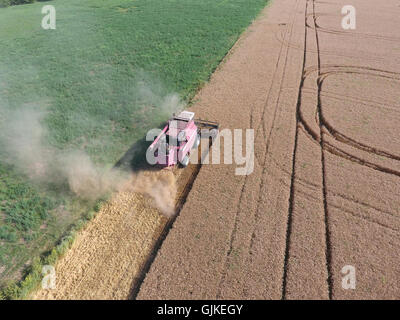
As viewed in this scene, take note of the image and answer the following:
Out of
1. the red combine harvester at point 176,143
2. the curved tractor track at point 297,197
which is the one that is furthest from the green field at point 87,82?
the curved tractor track at point 297,197

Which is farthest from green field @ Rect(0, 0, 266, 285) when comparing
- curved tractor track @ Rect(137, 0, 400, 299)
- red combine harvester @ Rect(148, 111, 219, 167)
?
curved tractor track @ Rect(137, 0, 400, 299)

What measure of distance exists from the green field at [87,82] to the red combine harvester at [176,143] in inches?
120

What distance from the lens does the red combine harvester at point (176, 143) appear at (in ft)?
46.1

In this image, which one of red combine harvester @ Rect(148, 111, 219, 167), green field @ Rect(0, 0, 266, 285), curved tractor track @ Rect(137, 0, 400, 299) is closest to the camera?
curved tractor track @ Rect(137, 0, 400, 299)

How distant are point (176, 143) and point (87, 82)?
1357 cm

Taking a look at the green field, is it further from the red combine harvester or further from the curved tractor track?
the curved tractor track

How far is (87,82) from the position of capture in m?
22.9

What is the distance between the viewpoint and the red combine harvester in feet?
46.1

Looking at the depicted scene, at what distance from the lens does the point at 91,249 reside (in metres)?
11.7

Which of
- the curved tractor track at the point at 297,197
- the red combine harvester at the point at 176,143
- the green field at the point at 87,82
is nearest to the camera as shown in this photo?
the curved tractor track at the point at 297,197

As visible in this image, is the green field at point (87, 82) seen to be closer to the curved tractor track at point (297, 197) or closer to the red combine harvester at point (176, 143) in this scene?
the red combine harvester at point (176, 143)

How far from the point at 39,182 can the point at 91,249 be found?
5.66m

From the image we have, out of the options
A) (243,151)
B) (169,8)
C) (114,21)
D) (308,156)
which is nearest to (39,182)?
(243,151)

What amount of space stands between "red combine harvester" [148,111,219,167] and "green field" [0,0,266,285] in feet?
10.0
